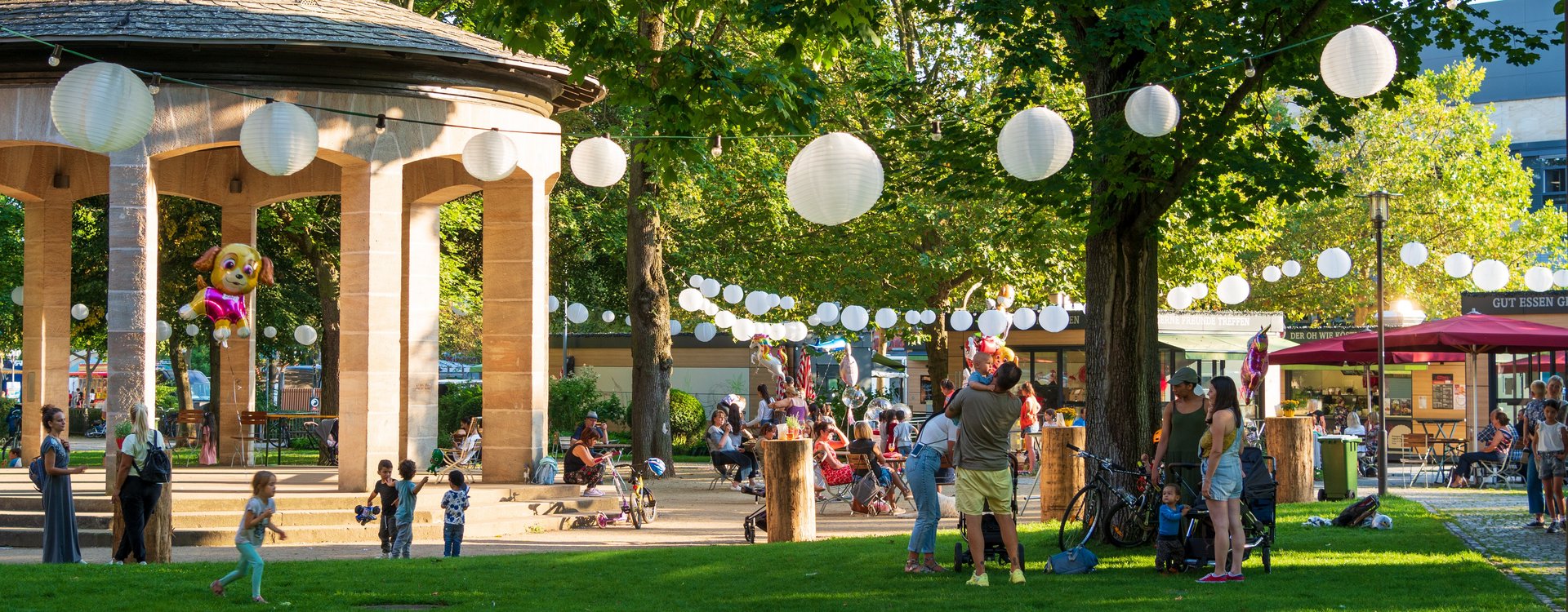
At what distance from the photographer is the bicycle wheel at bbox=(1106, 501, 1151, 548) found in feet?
36.5

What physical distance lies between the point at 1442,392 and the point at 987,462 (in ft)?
84.5

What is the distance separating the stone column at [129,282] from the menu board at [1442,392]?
26.8m

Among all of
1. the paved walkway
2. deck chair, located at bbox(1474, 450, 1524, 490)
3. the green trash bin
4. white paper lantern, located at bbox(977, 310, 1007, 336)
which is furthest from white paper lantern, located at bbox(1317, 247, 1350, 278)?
the green trash bin

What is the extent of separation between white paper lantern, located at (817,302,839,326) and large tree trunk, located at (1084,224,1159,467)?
15415 mm

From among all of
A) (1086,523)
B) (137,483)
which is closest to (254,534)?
(137,483)

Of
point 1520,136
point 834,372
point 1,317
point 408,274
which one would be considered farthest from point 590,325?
point 1520,136

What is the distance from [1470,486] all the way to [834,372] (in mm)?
26843

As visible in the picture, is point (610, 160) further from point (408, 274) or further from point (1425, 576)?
point (408, 274)

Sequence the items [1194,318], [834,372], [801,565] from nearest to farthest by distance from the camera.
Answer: [801,565] < [1194,318] < [834,372]

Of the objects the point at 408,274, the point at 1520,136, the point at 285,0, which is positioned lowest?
the point at 408,274

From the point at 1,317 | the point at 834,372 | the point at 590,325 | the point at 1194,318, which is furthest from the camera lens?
the point at 590,325

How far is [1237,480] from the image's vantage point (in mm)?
9438

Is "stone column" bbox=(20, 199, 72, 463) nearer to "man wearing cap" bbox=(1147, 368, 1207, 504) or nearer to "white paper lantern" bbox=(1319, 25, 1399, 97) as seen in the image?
"man wearing cap" bbox=(1147, 368, 1207, 504)

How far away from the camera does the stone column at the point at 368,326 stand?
15.5 meters
